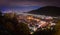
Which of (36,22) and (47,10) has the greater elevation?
(47,10)

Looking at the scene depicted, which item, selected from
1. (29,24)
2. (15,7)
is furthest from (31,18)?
(15,7)

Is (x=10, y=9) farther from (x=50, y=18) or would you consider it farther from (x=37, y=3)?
(x=50, y=18)

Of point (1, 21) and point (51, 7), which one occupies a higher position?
point (51, 7)

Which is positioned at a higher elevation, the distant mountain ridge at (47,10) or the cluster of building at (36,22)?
the distant mountain ridge at (47,10)

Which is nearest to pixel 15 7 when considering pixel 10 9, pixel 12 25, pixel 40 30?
pixel 10 9

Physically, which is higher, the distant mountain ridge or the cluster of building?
the distant mountain ridge

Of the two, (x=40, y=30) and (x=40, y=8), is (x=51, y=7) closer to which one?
(x=40, y=8)

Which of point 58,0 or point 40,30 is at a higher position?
point 58,0
